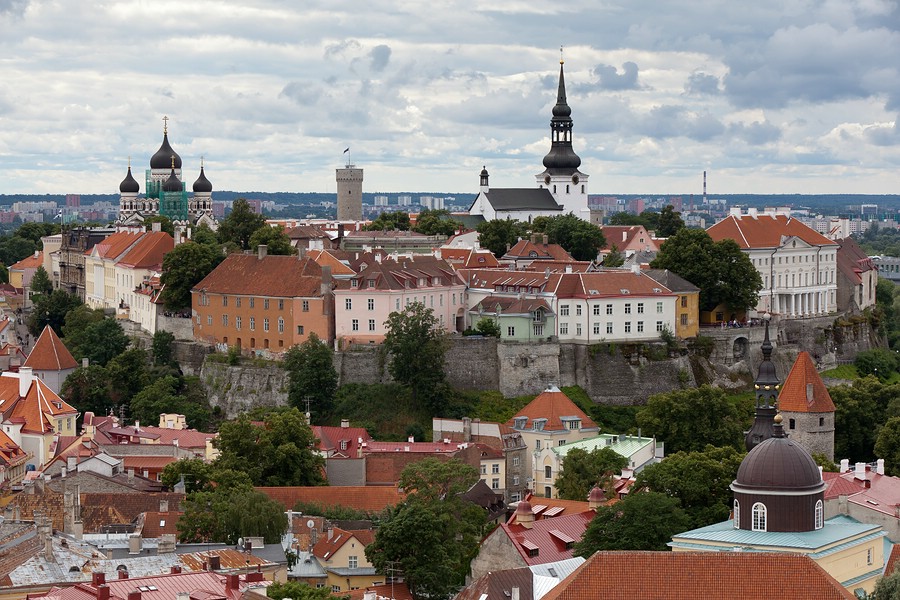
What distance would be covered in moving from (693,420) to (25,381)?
28.7 meters

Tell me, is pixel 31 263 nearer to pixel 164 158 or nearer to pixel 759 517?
pixel 164 158

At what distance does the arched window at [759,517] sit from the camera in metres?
49.2

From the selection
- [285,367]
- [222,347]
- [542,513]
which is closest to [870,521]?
[542,513]

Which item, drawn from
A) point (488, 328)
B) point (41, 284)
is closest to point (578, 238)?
point (488, 328)

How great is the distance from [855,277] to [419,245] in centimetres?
2459

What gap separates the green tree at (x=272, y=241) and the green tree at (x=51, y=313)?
15.8m

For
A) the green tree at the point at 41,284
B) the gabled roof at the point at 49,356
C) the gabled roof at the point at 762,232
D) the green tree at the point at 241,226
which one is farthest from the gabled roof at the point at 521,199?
the gabled roof at the point at 49,356

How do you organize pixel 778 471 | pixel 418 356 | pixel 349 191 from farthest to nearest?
pixel 349 191
pixel 418 356
pixel 778 471

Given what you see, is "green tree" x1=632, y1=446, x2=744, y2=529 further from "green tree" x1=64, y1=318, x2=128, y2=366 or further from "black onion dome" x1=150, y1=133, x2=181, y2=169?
"black onion dome" x1=150, y1=133, x2=181, y2=169

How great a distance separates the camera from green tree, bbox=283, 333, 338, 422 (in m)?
82.2

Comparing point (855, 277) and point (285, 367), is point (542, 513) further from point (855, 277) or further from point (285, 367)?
point (855, 277)

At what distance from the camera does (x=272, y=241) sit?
98.1 m

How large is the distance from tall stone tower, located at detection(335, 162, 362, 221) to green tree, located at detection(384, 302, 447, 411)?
71.0m

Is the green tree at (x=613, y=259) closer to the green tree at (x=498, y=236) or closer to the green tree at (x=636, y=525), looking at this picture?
the green tree at (x=498, y=236)
